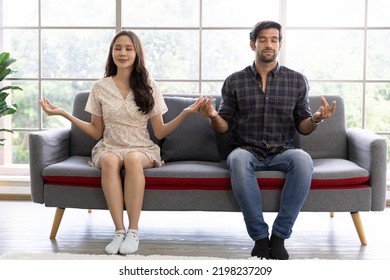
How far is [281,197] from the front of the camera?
3029 millimetres

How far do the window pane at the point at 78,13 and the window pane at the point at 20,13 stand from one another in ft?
0.28

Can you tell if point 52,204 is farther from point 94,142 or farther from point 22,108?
point 22,108

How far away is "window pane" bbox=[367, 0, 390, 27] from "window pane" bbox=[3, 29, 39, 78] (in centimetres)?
259

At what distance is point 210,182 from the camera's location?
3.14m

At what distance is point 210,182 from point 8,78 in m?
2.21

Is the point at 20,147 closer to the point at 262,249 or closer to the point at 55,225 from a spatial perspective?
the point at 55,225

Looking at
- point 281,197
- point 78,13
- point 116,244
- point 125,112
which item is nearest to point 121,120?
point 125,112

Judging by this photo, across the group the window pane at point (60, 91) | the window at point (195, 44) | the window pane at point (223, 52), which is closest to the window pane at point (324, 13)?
the window at point (195, 44)

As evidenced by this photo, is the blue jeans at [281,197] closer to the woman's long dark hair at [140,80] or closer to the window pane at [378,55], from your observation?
the woman's long dark hair at [140,80]

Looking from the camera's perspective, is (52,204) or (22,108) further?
(22,108)

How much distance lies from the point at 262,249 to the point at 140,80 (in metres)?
1.17

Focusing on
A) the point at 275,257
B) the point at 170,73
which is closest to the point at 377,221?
the point at 275,257

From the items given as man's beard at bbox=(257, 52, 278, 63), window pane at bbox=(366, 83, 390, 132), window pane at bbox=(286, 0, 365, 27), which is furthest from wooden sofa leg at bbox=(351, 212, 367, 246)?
window pane at bbox=(286, 0, 365, 27)

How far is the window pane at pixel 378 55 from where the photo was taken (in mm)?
4430
